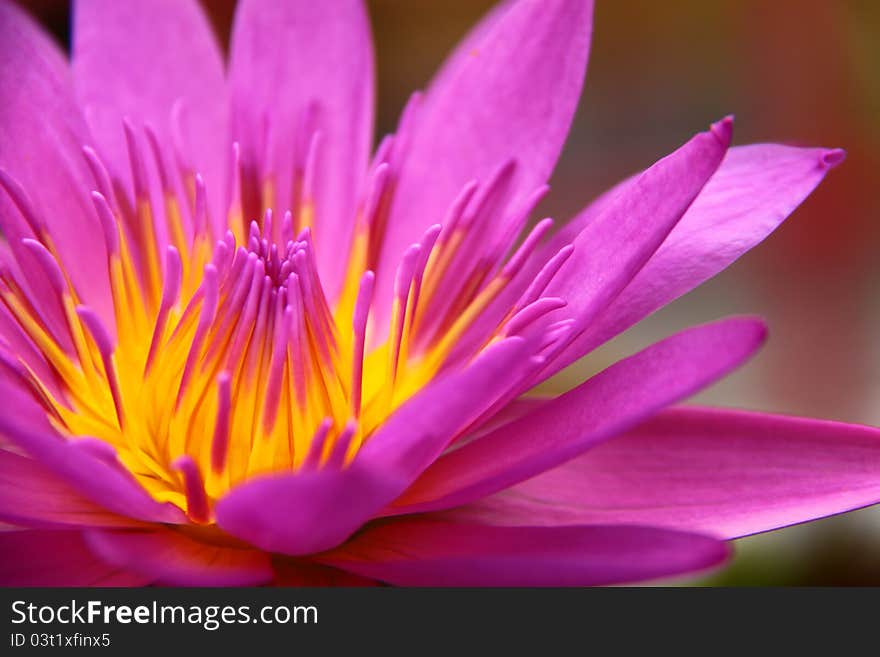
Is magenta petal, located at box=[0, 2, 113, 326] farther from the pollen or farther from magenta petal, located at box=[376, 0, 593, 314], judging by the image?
magenta petal, located at box=[376, 0, 593, 314]

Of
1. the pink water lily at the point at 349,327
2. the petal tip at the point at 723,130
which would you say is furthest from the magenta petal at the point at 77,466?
the petal tip at the point at 723,130

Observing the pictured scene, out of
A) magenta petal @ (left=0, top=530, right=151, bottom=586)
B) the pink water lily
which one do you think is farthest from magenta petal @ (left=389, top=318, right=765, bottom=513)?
magenta petal @ (left=0, top=530, right=151, bottom=586)

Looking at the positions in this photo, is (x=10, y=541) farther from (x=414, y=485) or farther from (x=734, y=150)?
(x=734, y=150)

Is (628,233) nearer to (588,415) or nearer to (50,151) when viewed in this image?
(588,415)

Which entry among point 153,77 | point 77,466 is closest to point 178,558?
point 77,466

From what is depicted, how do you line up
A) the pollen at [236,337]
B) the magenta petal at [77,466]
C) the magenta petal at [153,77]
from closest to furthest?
1. the magenta petal at [77,466]
2. the pollen at [236,337]
3. the magenta petal at [153,77]

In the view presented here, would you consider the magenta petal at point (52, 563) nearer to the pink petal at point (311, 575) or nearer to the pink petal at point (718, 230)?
→ the pink petal at point (311, 575)

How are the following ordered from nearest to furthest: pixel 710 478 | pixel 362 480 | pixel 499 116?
1. pixel 362 480
2. pixel 710 478
3. pixel 499 116
